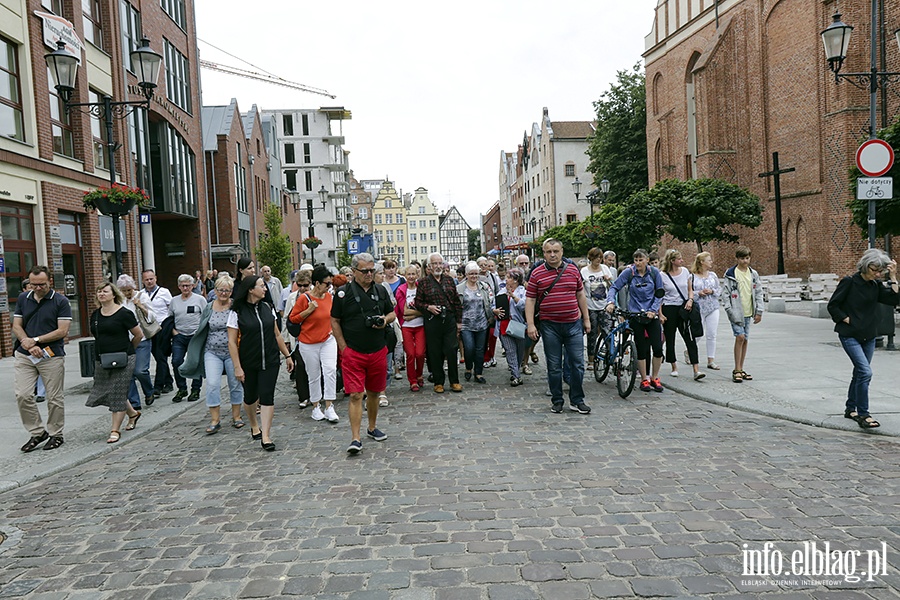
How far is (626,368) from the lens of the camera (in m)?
9.29

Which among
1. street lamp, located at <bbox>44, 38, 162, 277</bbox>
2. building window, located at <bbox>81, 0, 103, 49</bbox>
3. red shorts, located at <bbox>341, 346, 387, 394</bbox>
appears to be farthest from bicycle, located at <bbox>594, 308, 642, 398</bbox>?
building window, located at <bbox>81, 0, 103, 49</bbox>

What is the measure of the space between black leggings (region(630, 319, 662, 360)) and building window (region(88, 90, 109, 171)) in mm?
17674

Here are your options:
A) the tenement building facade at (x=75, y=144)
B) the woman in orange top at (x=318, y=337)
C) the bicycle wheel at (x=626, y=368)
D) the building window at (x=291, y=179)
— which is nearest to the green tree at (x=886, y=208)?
the bicycle wheel at (x=626, y=368)

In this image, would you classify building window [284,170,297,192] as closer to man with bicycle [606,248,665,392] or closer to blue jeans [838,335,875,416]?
man with bicycle [606,248,665,392]

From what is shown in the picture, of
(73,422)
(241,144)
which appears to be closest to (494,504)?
(73,422)

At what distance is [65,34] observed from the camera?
57.5 feet

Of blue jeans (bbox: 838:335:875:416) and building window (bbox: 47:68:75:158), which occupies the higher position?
building window (bbox: 47:68:75:158)

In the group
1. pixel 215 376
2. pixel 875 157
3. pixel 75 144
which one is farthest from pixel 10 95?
pixel 875 157

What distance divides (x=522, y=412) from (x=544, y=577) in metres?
4.63

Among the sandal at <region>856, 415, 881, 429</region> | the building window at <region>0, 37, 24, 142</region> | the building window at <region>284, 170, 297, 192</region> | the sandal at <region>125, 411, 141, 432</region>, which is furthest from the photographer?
the building window at <region>284, 170, 297, 192</region>

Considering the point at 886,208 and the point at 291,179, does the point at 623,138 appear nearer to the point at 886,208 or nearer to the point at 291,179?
the point at 291,179

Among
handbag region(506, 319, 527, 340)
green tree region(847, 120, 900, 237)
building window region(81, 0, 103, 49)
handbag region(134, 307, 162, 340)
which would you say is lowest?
handbag region(506, 319, 527, 340)

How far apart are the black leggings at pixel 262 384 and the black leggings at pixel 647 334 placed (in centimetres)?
486

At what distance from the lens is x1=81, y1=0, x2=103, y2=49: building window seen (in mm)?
20219
